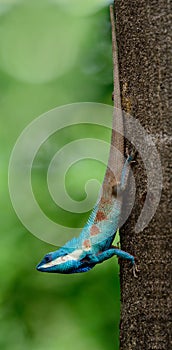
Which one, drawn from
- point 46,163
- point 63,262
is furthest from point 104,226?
point 46,163

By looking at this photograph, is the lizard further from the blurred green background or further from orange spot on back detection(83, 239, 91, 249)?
the blurred green background

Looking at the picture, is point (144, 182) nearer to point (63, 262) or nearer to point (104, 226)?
point (104, 226)

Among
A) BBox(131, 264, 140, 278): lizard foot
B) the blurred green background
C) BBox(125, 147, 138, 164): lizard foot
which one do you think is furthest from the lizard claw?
the blurred green background

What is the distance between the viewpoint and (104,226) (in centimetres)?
290

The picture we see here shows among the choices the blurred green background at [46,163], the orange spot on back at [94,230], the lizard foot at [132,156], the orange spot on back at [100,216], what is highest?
A: the lizard foot at [132,156]

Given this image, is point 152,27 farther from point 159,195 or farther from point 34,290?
point 34,290

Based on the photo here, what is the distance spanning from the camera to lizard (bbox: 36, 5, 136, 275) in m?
2.75

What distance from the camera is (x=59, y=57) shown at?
5566 millimetres

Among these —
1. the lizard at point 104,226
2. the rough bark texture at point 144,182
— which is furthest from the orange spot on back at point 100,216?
the rough bark texture at point 144,182

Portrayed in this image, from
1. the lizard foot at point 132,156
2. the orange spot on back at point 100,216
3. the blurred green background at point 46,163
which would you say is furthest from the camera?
the blurred green background at point 46,163

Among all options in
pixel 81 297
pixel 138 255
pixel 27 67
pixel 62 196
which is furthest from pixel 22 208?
pixel 138 255

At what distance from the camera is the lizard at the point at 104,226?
2748mm

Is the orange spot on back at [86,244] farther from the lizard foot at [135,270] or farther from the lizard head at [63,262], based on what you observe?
the lizard foot at [135,270]

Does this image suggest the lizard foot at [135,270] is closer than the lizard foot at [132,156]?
Yes
